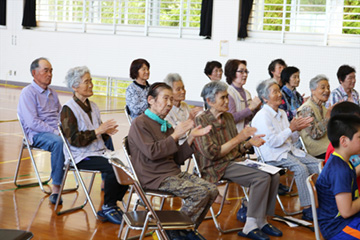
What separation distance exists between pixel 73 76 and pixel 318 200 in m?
2.46

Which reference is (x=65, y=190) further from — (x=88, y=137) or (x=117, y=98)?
(x=117, y=98)

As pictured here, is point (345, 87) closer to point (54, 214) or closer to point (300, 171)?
point (300, 171)

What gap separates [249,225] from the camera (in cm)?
411

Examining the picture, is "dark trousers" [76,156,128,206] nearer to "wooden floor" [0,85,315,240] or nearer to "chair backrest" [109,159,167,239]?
"wooden floor" [0,85,315,240]

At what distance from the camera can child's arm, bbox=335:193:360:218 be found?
2797 mm

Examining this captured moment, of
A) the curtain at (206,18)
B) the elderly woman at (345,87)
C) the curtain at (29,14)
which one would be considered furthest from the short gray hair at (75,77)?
the curtain at (29,14)

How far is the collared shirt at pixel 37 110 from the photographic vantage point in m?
4.94

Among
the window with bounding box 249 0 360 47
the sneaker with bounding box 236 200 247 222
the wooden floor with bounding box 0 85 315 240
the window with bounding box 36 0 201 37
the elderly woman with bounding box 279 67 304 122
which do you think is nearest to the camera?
the wooden floor with bounding box 0 85 315 240

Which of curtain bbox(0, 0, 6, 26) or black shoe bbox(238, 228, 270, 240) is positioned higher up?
curtain bbox(0, 0, 6, 26)

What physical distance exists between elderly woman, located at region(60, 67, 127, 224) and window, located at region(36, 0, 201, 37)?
8565mm

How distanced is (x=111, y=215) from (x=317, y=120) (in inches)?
91.6

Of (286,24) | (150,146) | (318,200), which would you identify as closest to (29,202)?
(150,146)

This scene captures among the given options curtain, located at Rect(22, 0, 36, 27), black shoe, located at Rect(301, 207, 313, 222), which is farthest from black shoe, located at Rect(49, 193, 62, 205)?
curtain, located at Rect(22, 0, 36, 27)

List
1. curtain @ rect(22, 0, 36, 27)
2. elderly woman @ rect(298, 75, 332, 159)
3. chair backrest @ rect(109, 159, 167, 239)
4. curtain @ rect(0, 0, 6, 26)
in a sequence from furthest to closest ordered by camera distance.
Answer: curtain @ rect(0, 0, 6, 26) → curtain @ rect(22, 0, 36, 27) → elderly woman @ rect(298, 75, 332, 159) → chair backrest @ rect(109, 159, 167, 239)
